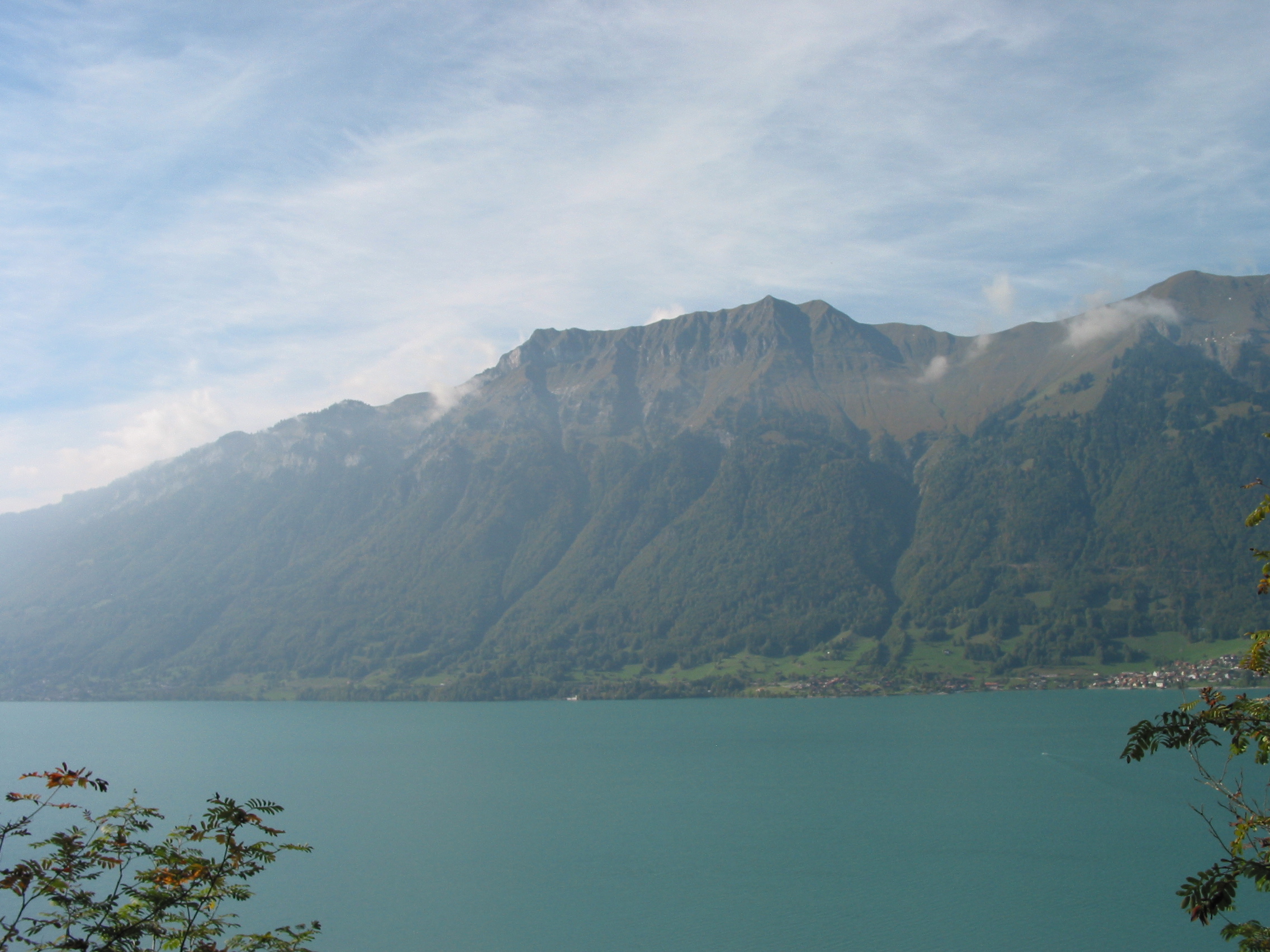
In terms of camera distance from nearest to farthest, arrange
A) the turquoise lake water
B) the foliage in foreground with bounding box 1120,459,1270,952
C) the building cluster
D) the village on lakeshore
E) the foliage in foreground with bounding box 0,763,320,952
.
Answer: the foliage in foreground with bounding box 1120,459,1270,952
the foliage in foreground with bounding box 0,763,320,952
the turquoise lake water
the building cluster
the village on lakeshore

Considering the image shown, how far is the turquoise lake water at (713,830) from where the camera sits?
4291 centimetres

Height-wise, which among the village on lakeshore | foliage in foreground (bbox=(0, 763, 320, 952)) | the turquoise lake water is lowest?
the village on lakeshore

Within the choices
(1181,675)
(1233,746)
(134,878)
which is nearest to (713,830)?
(134,878)

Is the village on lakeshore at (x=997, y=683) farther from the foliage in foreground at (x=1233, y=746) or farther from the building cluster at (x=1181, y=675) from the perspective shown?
the foliage in foreground at (x=1233, y=746)

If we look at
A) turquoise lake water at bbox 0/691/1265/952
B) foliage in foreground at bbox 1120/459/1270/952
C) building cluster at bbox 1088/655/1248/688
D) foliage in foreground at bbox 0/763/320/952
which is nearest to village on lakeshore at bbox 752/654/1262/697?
building cluster at bbox 1088/655/1248/688

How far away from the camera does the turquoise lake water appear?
42.9 m

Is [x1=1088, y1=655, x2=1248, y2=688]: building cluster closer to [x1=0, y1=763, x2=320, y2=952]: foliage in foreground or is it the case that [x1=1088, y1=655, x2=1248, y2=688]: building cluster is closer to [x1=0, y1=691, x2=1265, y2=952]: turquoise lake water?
[x1=0, y1=691, x2=1265, y2=952]: turquoise lake water

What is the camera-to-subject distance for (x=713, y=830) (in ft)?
203

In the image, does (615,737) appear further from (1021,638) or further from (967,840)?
(1021,638)

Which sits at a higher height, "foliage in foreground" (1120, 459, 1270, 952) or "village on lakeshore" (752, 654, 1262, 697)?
"foliage in foreground" (1120, 459, 1270, 952)

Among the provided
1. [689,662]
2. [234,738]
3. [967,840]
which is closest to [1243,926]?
[967,840]

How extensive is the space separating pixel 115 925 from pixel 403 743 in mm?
109249

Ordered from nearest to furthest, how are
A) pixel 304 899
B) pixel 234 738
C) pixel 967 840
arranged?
pixel 304 899
pixel 967 840
pixel 234 738

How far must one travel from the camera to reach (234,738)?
123188mm
